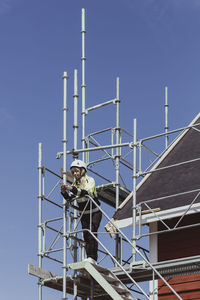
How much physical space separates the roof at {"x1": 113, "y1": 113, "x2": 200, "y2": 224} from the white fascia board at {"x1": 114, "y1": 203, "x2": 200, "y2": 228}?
14 centimetres

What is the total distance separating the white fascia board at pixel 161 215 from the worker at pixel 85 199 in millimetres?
719

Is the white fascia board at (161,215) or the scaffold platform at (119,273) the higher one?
the white fascia board at (161,215)

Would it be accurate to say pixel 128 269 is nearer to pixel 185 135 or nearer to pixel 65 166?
pixel 65 166

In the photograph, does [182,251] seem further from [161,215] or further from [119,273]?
[119,273]

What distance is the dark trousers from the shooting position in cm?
1669

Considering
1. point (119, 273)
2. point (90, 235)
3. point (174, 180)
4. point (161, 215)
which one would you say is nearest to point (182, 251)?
point (161, 215)

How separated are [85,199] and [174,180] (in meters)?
2.32

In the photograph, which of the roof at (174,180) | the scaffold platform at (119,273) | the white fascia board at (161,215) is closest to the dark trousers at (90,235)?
the scaffold platform at (119,273)

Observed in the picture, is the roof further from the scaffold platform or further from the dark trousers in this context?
the scaffold platform

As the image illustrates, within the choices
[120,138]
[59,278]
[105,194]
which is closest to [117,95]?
[120,138]

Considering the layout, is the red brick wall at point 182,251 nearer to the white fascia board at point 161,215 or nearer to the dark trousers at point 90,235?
the white fascia board at point 161,215

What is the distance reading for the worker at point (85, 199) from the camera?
54.7 feet

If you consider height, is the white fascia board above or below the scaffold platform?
above

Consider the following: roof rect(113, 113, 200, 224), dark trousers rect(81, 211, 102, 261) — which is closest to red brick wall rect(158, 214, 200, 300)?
roof rect(113, 113, 200, 224)
